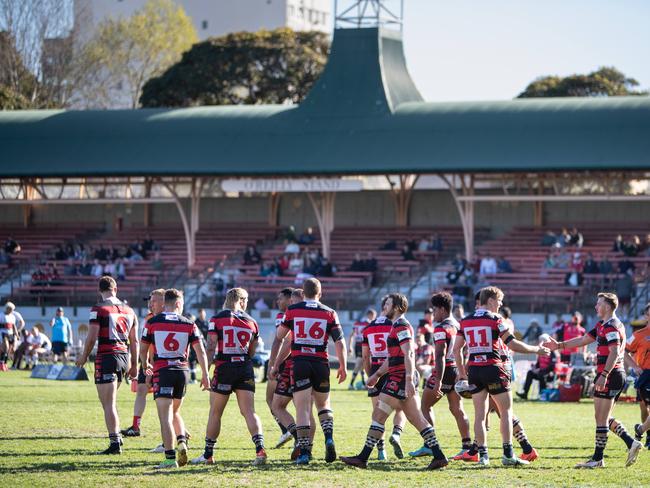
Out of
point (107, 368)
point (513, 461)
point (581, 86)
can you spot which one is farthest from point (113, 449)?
point (581, 86)

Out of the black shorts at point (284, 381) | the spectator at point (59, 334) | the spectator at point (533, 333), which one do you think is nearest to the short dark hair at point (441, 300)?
the black shorts at point (284, 381)

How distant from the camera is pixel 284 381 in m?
15.5

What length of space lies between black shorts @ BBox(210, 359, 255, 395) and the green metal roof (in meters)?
26.2

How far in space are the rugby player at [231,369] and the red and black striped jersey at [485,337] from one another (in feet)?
8.17

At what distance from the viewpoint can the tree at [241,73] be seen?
66.9 meters

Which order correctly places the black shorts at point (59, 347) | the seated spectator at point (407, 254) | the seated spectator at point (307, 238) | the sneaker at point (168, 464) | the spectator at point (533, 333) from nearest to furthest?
1. the sneaker at point (168, 464)
2. the black shorts at point (59, 347)
3. the spectator at point (533, 333)
4. the seated spectator at point (407, 254)
5. the seated spectator at point (307, 238)

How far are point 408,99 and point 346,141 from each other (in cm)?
462

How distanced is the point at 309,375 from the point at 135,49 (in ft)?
Answer: 218

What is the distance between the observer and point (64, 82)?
7538 cm

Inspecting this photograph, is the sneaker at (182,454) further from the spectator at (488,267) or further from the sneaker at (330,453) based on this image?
the spectator at (488,267)

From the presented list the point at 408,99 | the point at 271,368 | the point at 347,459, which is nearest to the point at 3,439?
the point at 271,368

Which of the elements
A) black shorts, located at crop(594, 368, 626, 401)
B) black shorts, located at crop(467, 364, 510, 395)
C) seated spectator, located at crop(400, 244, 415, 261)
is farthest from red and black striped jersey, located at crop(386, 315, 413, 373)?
seated spectator, located at crop(400, 244, 415, 261)

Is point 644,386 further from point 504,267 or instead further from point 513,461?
point 504,267

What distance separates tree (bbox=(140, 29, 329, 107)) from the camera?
66875 millimetres
